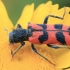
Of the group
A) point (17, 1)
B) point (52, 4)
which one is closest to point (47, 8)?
point (52, 4)

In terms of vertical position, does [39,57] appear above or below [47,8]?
below

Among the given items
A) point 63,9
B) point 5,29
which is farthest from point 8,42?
point 63,9

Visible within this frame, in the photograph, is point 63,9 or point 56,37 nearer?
point 56,37

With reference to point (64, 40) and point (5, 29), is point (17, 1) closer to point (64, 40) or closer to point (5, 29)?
point (5, 29)

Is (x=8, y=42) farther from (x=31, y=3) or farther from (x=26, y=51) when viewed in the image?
(x=31, y=3)

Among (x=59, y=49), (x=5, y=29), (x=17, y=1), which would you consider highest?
(x=17, y=1)

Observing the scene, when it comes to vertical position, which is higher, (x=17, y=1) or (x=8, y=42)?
(x=17, y=1)
